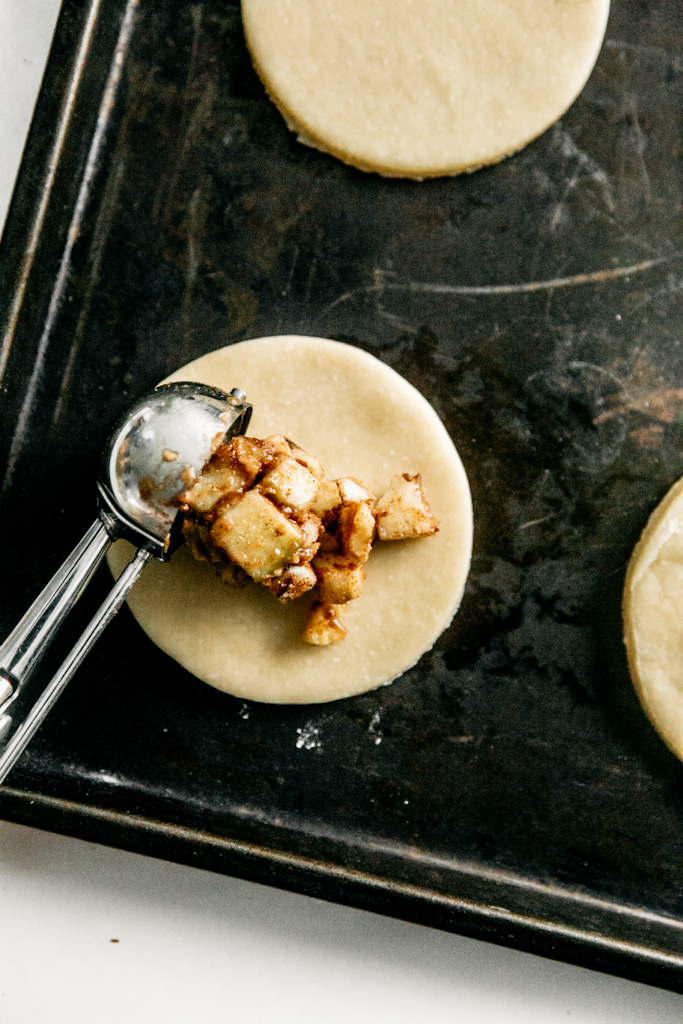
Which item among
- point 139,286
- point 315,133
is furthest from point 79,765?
point 315,133

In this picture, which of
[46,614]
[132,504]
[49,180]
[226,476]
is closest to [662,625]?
[226,476]

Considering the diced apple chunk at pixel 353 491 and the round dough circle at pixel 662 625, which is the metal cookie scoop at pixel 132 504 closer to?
the diced apple chunk at pixel 353 491

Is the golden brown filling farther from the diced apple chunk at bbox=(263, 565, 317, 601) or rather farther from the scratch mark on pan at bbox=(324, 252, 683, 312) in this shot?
the scratch mark on pan at bbox=(324, 252, 683, 312)

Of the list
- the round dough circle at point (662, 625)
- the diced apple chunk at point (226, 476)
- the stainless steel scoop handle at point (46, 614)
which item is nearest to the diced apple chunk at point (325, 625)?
the diced apple chunk at point (226, 476)

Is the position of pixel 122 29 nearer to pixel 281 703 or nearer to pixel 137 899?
pixel 281 703

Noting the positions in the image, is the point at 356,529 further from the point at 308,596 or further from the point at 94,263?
the point at 94,263

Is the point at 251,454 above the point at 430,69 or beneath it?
beneath
